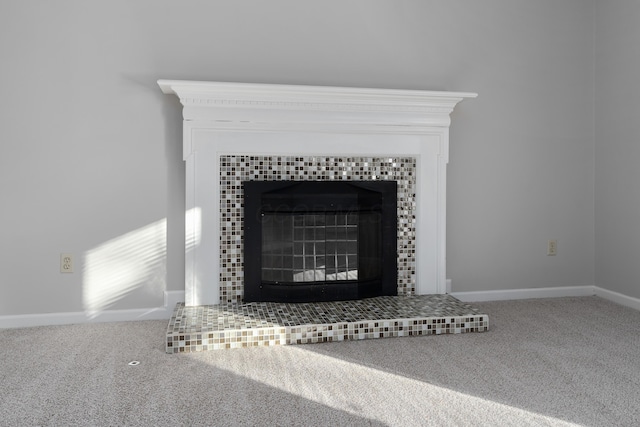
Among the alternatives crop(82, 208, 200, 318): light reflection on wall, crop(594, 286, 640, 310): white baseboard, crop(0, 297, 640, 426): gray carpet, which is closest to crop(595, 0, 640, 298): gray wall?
crop(594, 286, 640, 310): white baseboard

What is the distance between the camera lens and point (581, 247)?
3688mm

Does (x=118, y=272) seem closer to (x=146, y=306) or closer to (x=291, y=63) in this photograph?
(x=146, y=306)

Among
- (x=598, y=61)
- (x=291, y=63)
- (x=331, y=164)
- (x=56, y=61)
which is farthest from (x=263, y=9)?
(x=598, y=61)

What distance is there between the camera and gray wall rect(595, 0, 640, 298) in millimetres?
3328

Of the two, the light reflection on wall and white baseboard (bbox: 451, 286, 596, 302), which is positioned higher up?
the light reflection on wall

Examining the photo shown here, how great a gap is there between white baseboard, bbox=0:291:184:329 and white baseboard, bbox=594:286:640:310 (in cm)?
299

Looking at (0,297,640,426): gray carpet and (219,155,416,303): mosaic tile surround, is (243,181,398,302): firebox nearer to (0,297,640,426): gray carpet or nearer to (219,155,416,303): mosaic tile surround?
(219,155,416,303): mosaic tile surround

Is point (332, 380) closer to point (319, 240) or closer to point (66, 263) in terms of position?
point (319, 240)

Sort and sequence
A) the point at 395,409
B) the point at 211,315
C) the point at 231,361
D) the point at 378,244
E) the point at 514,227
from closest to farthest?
the point at 395,409 < the point at 231,361 < the point at 211,315 < the point at 378,244 < the point at 514,227

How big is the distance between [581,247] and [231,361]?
9.10 ft

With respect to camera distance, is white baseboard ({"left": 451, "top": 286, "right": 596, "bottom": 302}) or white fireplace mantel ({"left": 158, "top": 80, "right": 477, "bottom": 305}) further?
white baseboard ({"left": 451, "top": 286, "right": 596, "bottom": 302})

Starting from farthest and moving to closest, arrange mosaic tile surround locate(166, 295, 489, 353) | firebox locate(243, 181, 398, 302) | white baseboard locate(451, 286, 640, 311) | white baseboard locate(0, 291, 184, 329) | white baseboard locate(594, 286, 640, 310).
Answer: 1. white baseboard locate(451, 286, 640, 311)
2. white baseboard locate(594, 286, 640, 310)
3. firebox locate(243, 181, 398, 302)
4. white baseboard locate(0, 291, 184, 329)
5. mosaic tile surround locate(166, 295, 489, 353)

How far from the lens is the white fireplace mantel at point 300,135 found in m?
2.98

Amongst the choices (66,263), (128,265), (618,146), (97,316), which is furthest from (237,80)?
(618,146)
